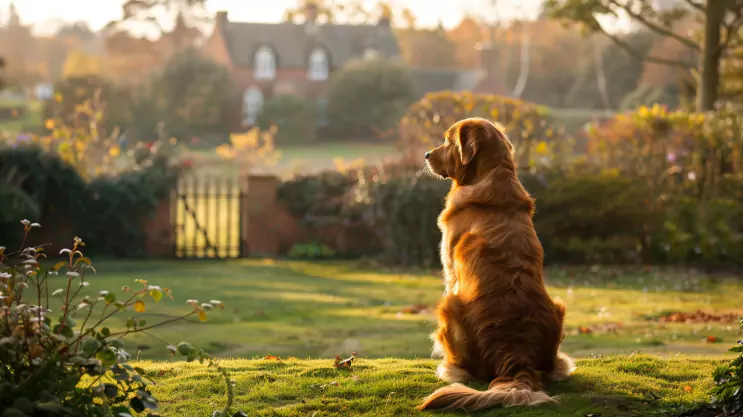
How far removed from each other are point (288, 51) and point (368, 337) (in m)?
54.3

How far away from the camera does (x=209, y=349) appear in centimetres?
888

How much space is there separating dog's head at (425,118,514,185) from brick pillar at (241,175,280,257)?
38.0ft

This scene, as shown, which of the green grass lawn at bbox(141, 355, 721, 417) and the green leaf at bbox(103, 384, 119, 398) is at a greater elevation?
the green leaf at bbox(103, 384, 119, 398)

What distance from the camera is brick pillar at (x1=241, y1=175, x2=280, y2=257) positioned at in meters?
17.9

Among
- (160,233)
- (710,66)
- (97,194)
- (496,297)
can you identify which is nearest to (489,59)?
(710,66)

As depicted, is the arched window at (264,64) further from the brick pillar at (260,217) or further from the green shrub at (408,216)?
the green shrub at (408,216)

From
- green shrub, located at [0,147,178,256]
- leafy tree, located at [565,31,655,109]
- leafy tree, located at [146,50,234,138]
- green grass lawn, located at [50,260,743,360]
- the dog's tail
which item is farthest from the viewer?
leafy tree, located at [565,31,655,109]

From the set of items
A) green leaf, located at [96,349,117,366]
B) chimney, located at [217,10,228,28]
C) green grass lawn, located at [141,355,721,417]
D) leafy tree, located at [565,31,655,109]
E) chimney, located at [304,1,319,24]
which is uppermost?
chimney, located at [304,1,319,24]

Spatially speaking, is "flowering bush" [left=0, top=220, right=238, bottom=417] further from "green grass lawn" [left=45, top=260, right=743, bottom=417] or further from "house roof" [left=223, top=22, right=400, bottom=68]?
"house roof" [left=223, top=22, right=400, bottom=68]

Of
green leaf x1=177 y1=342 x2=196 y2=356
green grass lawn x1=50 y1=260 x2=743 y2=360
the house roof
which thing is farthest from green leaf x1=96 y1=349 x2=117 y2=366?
the house roof

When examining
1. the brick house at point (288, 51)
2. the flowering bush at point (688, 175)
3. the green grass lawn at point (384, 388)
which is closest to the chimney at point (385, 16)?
the brick house at point (288, 51)

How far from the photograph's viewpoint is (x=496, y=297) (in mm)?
5730

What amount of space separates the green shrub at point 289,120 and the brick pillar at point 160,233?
1285 inches

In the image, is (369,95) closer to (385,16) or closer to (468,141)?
(385,16)
